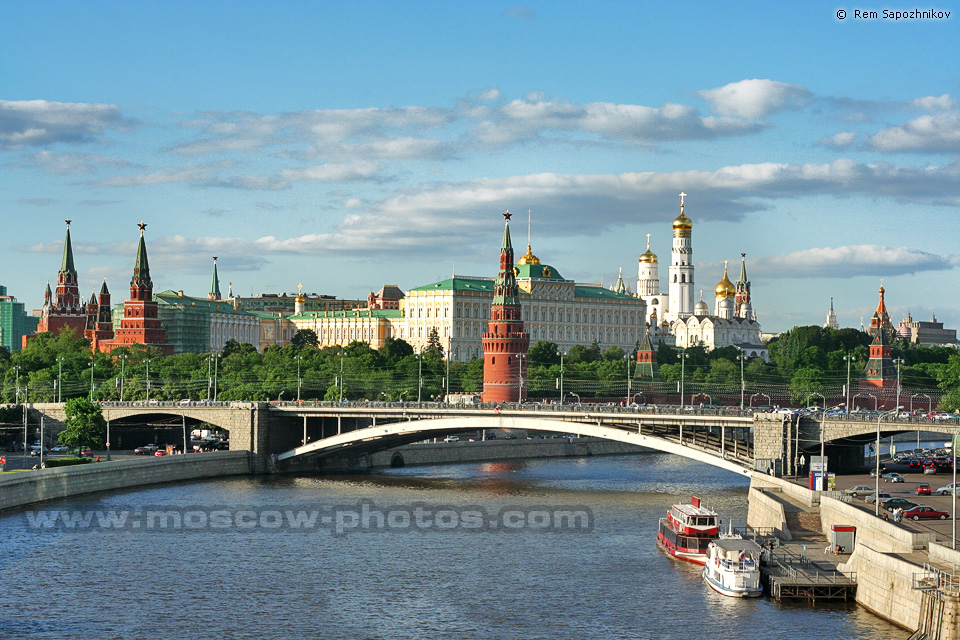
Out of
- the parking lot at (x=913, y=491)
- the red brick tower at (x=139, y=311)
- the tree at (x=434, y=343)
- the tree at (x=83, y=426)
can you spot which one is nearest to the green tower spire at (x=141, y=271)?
the red brick tower at (x=139, y=311)

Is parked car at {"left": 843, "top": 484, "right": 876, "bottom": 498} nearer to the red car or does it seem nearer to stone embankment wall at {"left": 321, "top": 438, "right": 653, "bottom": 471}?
the red car

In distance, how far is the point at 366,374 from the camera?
5276 inches

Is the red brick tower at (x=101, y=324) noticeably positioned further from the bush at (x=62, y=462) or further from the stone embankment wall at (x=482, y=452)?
the bush at (x=62, y=462)

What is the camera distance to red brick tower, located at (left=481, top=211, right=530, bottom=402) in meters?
128

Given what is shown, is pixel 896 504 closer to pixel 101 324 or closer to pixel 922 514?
pixel 922 514

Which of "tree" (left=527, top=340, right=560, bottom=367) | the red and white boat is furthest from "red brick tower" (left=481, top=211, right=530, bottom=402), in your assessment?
the red and white boat

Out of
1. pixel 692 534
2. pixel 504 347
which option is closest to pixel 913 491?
pixel 692 534

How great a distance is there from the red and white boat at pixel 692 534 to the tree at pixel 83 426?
149 ft

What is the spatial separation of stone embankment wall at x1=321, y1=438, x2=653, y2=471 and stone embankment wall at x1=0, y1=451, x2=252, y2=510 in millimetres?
7998

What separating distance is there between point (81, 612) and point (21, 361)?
103187 millimetres

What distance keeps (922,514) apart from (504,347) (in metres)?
78.2

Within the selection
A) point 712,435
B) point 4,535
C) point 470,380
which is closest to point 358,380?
point 470,380

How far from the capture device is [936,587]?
3834 cm

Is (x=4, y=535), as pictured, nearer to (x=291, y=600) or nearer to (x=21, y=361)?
(x=291, y=600)
